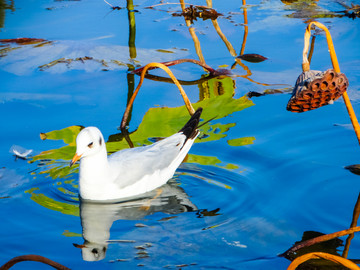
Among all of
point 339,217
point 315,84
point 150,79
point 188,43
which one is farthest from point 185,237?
point 188,43

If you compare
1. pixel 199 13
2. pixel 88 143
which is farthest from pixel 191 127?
pixel 199 13

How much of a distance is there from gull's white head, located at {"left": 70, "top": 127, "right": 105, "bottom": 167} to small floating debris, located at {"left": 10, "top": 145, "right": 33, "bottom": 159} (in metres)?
0.82

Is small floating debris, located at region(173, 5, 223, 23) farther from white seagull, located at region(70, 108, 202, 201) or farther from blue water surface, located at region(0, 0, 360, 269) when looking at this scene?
white seagull, located at region(70, 108, 202, 201)

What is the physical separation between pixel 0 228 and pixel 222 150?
81.6 inches

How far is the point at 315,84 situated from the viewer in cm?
319

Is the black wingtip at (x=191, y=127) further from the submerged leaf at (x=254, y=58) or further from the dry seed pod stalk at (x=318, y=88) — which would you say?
the submerged leaf at (x=254, y=58)

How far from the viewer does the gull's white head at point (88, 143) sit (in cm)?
480

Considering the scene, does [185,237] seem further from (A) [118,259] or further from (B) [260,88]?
(B) [260,88]

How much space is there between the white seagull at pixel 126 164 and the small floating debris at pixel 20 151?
732 millimetres

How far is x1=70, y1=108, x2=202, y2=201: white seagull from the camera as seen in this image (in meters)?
4.86

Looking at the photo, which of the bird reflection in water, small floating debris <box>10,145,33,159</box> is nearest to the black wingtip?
the bird reflection in water

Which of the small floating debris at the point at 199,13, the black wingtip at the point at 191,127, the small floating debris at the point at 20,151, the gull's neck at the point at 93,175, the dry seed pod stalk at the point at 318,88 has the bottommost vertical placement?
the small floating debris at the point at 20,151

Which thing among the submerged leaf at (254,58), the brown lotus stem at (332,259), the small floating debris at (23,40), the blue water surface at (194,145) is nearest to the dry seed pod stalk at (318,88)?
the brown lotus stem at (332,259)

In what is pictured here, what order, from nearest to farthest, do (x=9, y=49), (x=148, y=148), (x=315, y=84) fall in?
Answer: 1. (x=315, y=84)
2. (x=148, y=148)
3. (x=9, y=49)
